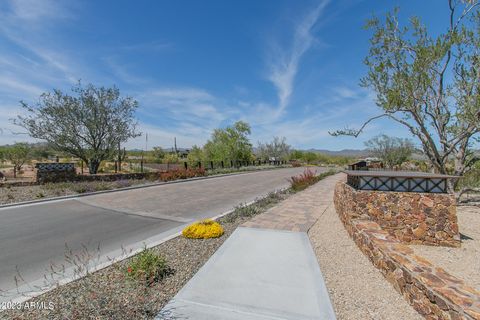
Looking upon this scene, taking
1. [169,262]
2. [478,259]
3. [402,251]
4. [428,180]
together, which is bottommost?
[478,259]

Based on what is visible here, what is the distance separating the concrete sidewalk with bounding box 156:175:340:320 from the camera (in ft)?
9.55

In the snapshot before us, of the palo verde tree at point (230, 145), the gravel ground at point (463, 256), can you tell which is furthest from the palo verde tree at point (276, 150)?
the gravel ground at point (463, 256)

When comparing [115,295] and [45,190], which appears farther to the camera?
[45,190]

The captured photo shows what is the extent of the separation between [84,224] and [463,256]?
31.3 feet

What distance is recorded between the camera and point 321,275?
3820mm

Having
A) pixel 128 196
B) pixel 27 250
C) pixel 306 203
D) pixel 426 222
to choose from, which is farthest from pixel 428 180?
pixel 128 196

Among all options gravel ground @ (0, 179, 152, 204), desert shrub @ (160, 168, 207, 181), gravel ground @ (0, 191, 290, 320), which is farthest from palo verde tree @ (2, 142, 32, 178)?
gravel ground @ (0, 191, 290, 320)

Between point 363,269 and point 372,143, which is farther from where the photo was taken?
point 372,143

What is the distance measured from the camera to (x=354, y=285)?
3615 mm

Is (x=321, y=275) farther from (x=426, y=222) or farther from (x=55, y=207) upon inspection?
(x=55, y=207)

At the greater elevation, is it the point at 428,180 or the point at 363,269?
the point at 428,180

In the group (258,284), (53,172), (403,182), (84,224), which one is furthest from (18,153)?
(403,182)

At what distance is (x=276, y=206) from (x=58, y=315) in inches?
275

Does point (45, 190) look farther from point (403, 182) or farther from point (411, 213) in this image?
point (411, 213)
